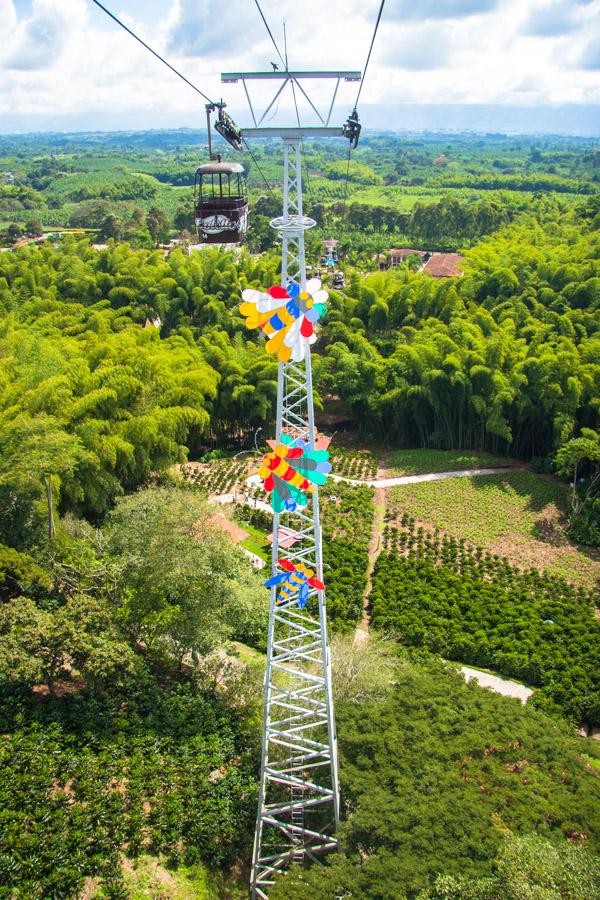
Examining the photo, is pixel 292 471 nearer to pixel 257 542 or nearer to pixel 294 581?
pixel 294 581

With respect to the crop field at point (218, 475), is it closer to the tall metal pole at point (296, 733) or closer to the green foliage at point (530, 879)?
the tall metal pole at point (296, 733)

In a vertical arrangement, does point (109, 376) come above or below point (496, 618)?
above

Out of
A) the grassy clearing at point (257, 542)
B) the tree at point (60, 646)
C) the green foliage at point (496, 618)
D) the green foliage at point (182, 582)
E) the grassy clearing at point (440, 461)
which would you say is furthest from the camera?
the grassy clearing at point (440, 461)

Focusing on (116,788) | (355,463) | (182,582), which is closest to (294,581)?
(182,582)

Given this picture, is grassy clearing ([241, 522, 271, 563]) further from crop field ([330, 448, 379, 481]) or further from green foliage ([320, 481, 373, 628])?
crop field ([330, 448, 379, 481])

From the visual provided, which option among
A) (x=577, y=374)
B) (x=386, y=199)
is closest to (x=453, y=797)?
(x=577, y=374)

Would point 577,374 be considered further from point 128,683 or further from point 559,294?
point 128,683

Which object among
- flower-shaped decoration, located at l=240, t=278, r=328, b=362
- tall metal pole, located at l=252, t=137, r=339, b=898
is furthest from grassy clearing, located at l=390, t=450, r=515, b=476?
flower-shaped decoration, located at l=240, t=278, r=328, b=362

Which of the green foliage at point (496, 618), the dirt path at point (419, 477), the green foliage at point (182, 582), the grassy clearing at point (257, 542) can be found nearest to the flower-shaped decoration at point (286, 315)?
the green foliage at point (182, 582)
